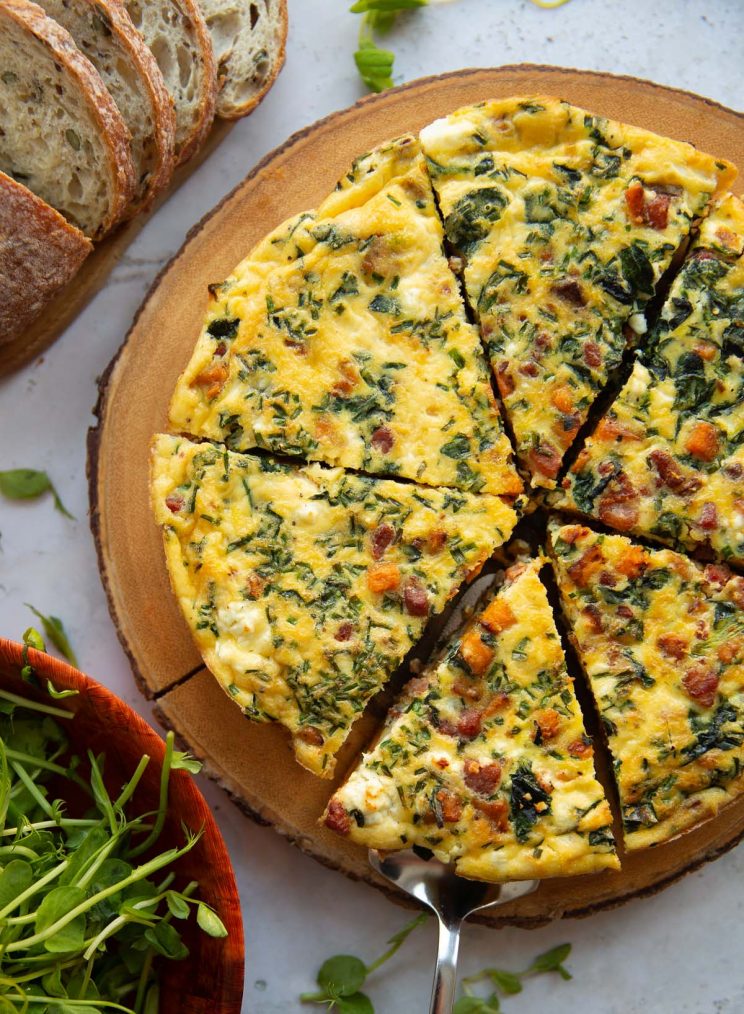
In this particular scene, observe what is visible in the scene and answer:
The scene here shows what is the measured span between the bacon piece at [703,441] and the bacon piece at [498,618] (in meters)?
0.98

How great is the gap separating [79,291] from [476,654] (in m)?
2.60

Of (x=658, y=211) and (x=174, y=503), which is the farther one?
(x=658, y=211)

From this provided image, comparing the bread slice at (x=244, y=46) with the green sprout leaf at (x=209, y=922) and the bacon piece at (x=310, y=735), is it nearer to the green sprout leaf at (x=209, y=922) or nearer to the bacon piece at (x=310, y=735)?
the bacon piece at (x=310, y=735)

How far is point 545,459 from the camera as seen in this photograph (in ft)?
15.2

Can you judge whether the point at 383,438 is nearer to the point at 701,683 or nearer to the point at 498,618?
the point at 498,618

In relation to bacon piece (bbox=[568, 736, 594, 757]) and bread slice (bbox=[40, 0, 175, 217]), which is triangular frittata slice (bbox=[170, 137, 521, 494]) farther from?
bacon piece (bbox=[568, 736, 594, 757])

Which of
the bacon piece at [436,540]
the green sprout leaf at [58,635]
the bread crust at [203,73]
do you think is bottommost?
the green sprout leaf at [58,635]

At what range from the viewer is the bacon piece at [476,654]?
4.40m

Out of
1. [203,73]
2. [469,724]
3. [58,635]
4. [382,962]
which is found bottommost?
[382,962]

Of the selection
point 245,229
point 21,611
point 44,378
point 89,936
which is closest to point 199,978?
point 89,936

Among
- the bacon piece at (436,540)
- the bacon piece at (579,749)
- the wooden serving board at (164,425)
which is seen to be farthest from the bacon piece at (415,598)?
the bacon piece at (579,749)

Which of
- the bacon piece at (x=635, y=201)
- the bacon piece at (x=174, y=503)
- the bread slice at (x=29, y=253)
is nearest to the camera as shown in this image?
the bacon piece at (x=174, y=503)

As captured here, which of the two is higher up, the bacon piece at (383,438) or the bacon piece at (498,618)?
the bacon piece at (383,438)

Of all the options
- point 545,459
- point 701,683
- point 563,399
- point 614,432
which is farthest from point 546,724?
point 563,399
